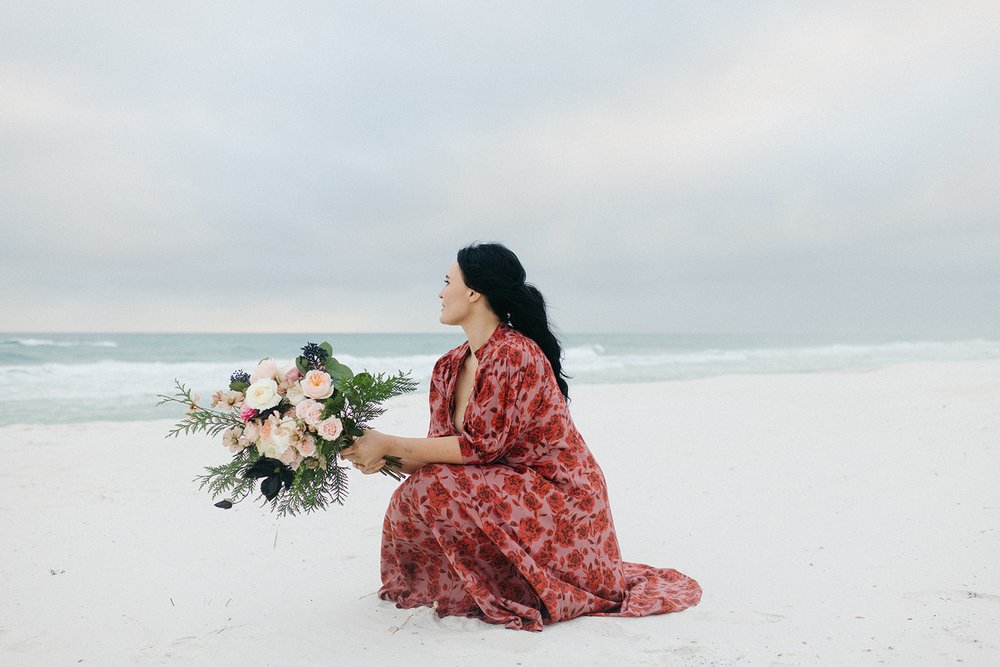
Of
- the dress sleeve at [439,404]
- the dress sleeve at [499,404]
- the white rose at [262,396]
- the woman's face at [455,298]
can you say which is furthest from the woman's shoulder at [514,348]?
the white rose at [262,396]

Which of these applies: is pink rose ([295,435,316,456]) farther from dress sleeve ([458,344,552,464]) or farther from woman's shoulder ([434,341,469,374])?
woman's shoulder ([434,341,469,374])

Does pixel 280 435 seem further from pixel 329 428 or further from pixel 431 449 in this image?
pixel 431 449

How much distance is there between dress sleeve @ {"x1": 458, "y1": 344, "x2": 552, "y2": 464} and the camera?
3.10m

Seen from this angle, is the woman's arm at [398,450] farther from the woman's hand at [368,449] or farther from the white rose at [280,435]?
the white rose at [280,435]

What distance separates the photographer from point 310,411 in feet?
9.54

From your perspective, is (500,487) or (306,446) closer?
(306,446)

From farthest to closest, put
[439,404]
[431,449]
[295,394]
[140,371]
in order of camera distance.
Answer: [140,371]
[439,404]
[431,449]
[295,394]

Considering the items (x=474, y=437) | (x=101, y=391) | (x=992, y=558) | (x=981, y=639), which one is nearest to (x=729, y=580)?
(x=981, y=639)

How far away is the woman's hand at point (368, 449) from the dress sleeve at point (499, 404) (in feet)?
1.00

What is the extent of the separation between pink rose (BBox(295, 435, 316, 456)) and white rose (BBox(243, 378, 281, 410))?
19 cm

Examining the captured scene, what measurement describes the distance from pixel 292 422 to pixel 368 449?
32cm

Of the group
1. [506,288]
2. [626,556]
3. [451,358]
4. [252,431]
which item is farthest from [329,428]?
[626,556]

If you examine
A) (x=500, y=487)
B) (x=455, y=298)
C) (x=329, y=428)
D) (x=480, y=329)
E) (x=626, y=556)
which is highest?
(x=455, y=298)

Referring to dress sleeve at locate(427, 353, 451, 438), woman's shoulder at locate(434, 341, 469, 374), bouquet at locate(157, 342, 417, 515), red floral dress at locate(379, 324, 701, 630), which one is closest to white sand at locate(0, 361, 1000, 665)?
red floral dress at locate(379, 324, 701, 630)
